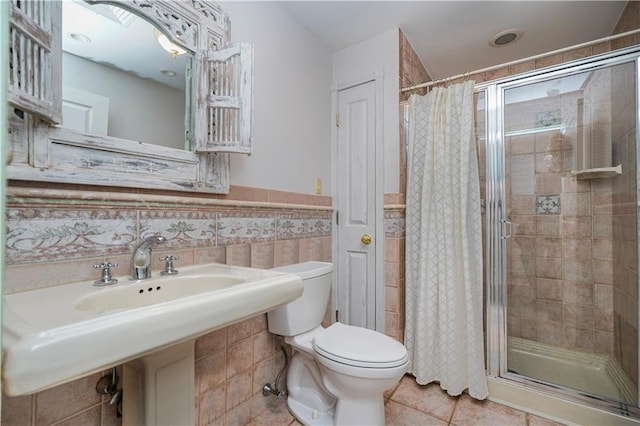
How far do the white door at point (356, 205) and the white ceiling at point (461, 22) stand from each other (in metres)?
0.38

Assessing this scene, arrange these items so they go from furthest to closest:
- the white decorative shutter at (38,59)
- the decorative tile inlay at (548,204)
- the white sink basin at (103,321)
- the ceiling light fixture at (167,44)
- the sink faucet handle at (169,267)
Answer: the decorative tile inlay at (548,204), the ceiling light fixture at (167,44), the sink faucet handle at (169,267), the white decorative shutter at (38,59), the white sink basin at (103,321)

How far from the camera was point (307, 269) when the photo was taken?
4.91ft

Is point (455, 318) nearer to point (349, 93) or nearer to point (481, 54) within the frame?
point (349, 93)

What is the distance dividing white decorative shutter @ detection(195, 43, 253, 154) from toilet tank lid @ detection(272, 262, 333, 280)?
621mm

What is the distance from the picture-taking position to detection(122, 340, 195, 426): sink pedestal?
2.63ft

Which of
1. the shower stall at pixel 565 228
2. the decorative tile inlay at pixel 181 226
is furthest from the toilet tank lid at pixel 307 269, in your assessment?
the shower stall at pixel 565 228

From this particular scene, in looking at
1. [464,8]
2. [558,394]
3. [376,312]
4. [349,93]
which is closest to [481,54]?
[464,8]

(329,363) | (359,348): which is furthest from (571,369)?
(329,363)

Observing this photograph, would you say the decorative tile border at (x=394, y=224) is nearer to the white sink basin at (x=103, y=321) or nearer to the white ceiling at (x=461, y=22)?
the white sink basin at (x=103, y=321)

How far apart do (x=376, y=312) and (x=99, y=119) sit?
5.71 ft

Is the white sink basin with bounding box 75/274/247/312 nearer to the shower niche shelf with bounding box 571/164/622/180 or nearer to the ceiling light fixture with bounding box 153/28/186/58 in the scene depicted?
the ceiling light fixture with bounding box 153/28/186/58

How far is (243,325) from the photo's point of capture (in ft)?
4.33

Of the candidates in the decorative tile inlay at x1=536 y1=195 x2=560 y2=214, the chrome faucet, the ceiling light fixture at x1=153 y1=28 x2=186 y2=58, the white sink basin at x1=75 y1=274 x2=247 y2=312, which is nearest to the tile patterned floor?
the white sink basin at x1=75 y1=274 x2=247 y2=312

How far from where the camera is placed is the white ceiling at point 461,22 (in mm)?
1657
